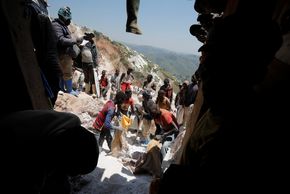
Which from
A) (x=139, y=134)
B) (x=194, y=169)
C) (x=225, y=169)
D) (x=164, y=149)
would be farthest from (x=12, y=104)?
(x=139, y=134)

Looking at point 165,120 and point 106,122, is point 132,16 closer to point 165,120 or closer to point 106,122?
point 165,120

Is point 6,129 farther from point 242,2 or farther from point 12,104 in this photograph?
point 242,2

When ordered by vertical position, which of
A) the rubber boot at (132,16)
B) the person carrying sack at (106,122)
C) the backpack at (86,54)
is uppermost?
the rubber boot at (132,16)

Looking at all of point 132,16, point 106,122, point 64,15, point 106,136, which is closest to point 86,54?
point 106,122

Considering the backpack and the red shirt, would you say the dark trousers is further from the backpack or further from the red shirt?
the backpack

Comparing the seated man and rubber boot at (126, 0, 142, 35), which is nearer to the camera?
rubber boot at (126, 0, 142, 35)

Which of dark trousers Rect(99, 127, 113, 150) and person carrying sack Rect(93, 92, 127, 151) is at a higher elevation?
person carrying sack Rect(93, 92, 127, 151)

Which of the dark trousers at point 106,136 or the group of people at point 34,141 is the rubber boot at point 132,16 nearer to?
the group of people at point 34,141

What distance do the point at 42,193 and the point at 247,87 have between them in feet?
3.14

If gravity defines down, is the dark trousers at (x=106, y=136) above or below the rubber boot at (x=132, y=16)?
below

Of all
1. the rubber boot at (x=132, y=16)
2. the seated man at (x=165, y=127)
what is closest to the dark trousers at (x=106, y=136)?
the seated man at (x=165, y=127)

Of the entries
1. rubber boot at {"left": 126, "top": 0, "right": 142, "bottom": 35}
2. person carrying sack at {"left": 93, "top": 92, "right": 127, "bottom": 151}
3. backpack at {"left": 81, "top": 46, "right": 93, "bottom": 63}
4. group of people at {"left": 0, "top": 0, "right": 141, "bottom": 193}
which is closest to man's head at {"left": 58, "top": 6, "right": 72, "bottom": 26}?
rubber boot at {"left": 126, "top": 0, "right": 142, "bottom": 35}

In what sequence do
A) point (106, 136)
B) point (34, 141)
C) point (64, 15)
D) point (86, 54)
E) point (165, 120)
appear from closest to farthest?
point (34, 141) < point (64, 15) < point (165, 120) < point (106, 136) < point (86, 54)

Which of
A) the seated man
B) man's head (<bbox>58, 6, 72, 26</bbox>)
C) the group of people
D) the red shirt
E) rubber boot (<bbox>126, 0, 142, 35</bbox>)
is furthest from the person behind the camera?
the red shirt
